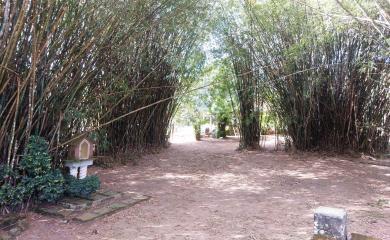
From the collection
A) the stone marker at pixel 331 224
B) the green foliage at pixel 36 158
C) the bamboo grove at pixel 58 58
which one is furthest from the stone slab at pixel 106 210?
the stone marker at pixel 331 224

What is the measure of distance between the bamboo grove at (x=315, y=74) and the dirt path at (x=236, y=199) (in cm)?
62

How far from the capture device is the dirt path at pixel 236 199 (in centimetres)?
228

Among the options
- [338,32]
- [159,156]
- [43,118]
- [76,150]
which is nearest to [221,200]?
[76,150]

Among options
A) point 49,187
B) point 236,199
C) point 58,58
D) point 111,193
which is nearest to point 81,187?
point 49,187

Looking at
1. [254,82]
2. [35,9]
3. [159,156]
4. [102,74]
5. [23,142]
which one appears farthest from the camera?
[254,82]

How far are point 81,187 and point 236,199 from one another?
139 centimetres

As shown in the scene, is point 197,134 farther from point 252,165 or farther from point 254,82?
point 252,165

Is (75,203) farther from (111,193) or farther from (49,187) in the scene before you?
(111,193)

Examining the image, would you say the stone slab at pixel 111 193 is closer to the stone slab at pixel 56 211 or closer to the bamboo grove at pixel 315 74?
the stone slab at pixel 56 211

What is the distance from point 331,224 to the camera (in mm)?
1472

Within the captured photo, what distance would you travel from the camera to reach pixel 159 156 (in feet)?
18.1

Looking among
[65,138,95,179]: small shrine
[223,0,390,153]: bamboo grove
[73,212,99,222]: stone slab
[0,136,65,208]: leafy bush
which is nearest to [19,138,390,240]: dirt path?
[73,212,99,222]: stone slab

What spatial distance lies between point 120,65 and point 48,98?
157 centimetres

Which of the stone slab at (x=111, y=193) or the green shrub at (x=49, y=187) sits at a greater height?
the green shrub at (x=49, y=187)
